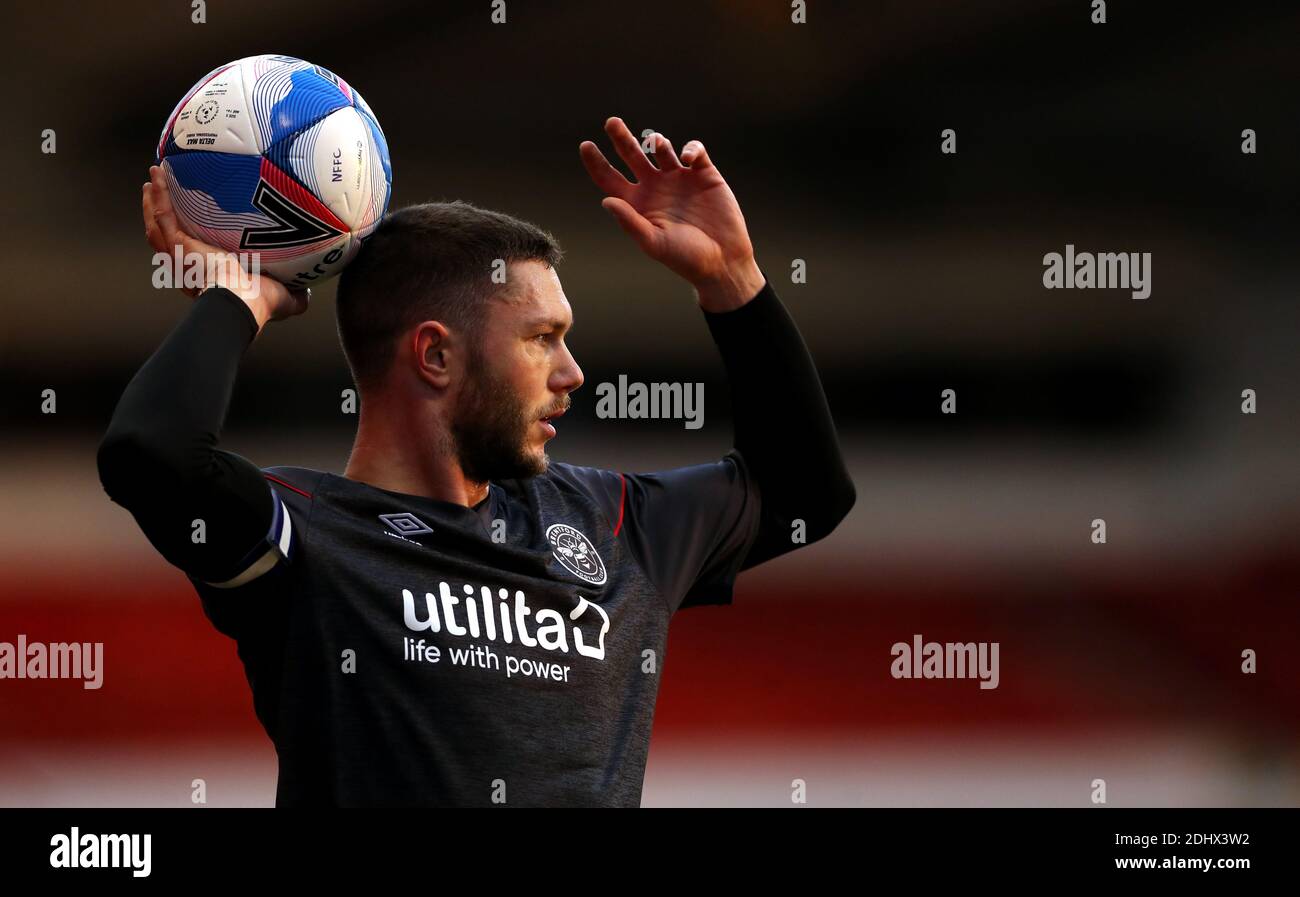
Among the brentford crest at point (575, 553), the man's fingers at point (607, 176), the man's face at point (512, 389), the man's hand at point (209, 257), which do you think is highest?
the man's fingers at point (607, 176)

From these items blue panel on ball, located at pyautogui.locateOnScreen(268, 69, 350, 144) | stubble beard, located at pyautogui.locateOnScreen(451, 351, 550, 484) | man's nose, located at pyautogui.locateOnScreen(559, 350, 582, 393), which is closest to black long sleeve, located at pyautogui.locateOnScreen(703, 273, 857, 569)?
A: man's nose, located at pyautogui.locateOnScreen(559, 350, 582, 393)

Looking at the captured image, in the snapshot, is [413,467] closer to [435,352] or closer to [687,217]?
[435,352]

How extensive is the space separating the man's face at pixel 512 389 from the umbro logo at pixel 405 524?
134 mm

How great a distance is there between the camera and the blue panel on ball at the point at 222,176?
2107mm

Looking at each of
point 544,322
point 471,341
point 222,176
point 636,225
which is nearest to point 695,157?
point 636,225

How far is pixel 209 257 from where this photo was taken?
2.05m

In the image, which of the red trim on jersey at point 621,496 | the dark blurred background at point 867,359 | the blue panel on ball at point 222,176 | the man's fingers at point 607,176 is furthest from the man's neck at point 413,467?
the dark blurred background at point 867,359

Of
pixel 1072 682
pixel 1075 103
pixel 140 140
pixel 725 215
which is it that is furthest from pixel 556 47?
pixel 725 215

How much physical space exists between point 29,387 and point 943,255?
475cm

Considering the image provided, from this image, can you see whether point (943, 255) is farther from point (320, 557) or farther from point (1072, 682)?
point (320, 557)

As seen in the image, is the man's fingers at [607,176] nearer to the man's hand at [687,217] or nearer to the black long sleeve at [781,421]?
the man's hand at [687,217]

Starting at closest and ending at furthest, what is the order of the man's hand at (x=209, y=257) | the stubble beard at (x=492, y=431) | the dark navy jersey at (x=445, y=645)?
the dark navy jersey at (x=445, y=645)
the man's hand at (x=209, y=257)
the stubble beard at (x=492, y=431)

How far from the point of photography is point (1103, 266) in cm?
701
